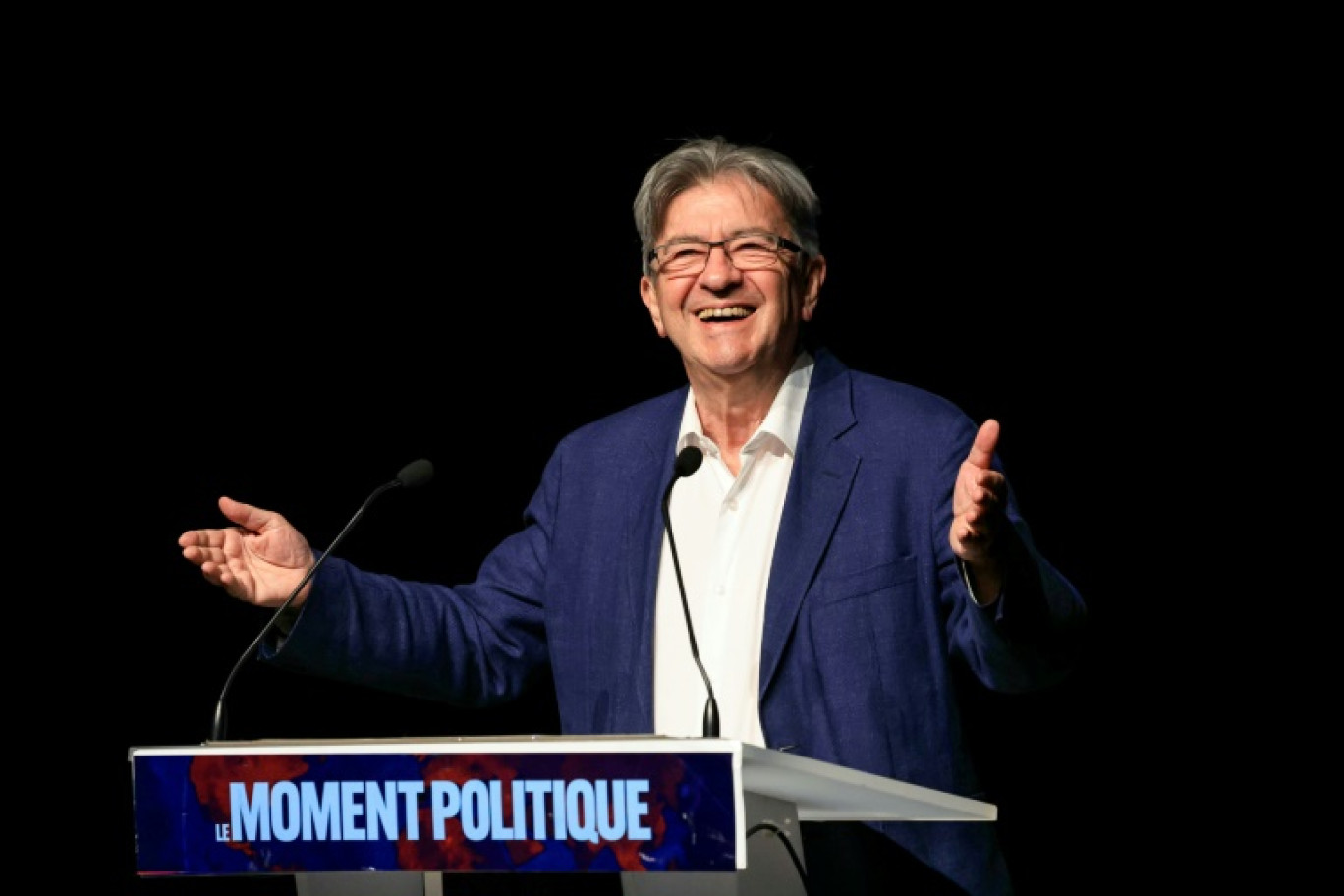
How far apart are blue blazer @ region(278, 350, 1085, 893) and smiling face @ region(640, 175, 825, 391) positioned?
0.33 feet

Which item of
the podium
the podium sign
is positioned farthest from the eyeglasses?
the podium sign

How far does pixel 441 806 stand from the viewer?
1.82m

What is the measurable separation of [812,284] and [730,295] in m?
0.21

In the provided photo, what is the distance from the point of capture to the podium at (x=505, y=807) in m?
1.75

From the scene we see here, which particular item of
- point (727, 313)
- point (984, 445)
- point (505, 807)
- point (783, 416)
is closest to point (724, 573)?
point (783, 416)

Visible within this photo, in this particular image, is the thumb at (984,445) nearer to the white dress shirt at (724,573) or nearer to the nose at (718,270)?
the white dress shirt at (724,573)

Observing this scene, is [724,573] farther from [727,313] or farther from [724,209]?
[724,209]

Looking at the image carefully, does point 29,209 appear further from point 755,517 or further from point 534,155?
point 755,517

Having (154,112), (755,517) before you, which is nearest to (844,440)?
(755,517)

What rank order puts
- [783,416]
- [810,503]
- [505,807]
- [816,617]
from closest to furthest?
[505,807]
[816,617]
[810,503]
[783,416]

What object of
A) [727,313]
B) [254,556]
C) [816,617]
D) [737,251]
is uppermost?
[737,251]

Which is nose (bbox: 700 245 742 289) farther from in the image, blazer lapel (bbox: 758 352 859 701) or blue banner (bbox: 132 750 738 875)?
blue banner (bbox: 132 750 738 875)

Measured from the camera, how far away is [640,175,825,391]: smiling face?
2820mm

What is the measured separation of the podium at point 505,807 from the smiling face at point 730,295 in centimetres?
101
